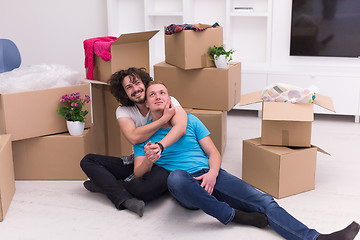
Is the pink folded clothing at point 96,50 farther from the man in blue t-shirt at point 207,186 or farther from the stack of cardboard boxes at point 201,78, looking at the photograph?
the man in blue t-shirt at point 207,186

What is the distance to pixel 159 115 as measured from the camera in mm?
2430

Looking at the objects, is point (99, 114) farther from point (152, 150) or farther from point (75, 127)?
point (152, 150)

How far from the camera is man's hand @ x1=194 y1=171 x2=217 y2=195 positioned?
222 centimetres

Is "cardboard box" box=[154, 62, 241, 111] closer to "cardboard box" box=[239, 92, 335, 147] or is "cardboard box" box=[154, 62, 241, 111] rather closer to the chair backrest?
"cardboard box" box=[239, 92, 335, 147]

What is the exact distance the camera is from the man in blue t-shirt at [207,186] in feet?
6.72

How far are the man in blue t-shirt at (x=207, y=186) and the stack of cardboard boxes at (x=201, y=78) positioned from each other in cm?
64

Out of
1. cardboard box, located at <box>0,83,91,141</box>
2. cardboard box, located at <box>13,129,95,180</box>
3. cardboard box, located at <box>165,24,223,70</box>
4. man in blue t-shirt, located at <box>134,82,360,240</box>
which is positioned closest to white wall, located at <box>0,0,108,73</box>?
cardboard box, located at <box>165,24,223,70</box>

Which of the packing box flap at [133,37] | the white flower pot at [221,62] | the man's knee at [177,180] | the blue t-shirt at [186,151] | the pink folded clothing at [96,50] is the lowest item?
the man's knee at [177,180]

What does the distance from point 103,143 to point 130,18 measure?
2133 mm

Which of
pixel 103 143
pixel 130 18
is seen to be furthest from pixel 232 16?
pixel 103 143

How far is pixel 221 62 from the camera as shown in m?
3.00

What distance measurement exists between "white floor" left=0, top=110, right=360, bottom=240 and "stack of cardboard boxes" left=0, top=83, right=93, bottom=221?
81mm

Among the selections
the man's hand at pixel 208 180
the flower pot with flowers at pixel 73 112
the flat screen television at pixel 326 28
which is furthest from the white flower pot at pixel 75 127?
the flat screen television at pixel 326 28

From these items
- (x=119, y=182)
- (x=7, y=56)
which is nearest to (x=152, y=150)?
(x=119, y=182)
